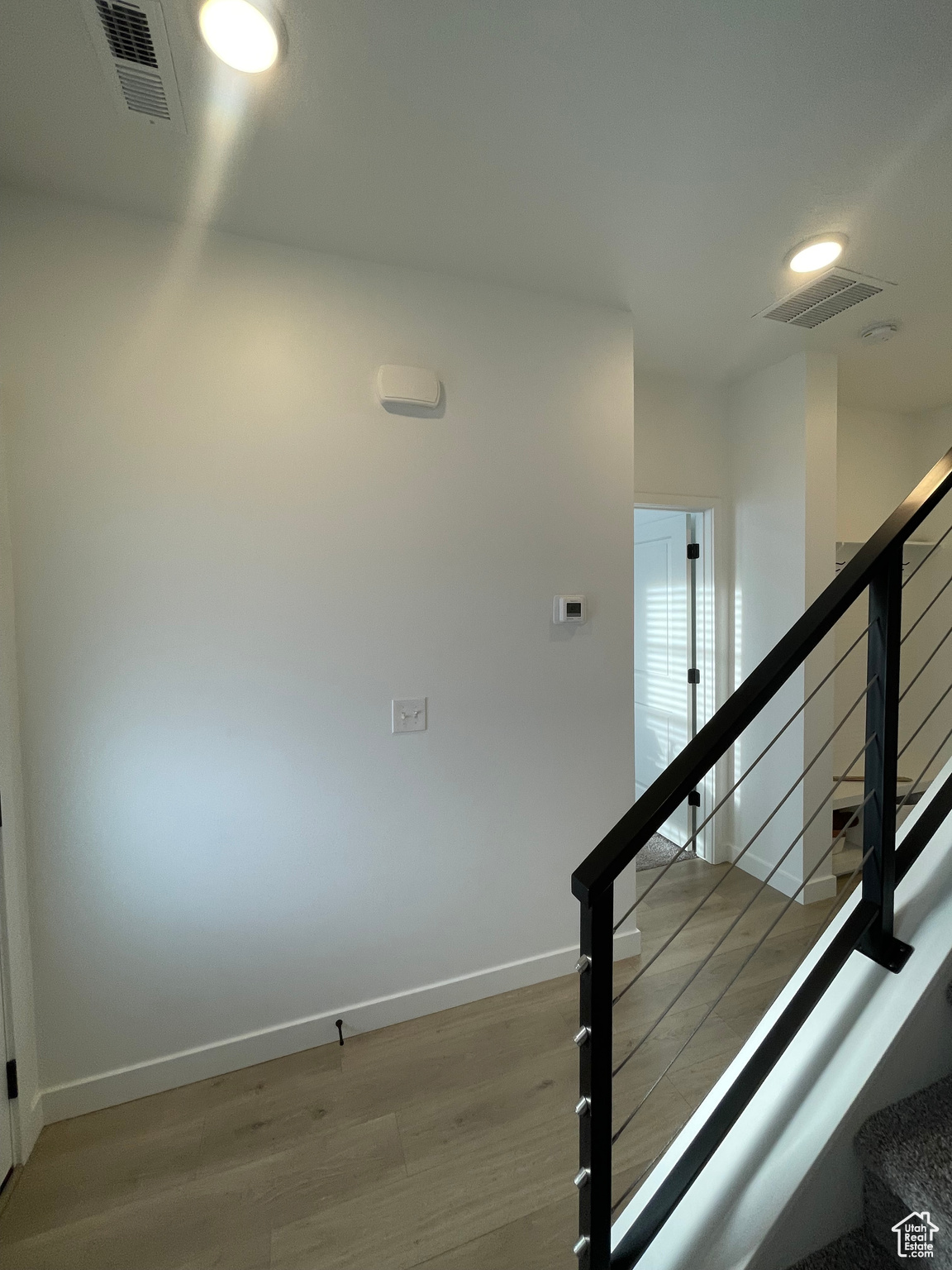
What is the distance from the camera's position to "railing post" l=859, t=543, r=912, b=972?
980 mm

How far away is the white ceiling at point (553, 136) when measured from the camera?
116 cm

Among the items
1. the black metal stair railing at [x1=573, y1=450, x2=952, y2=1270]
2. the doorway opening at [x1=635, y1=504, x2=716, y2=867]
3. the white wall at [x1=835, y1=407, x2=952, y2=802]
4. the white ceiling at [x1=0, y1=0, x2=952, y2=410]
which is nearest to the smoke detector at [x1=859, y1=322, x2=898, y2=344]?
the white ceiling at [x1=0, y1=0, x2=952, y2=410]

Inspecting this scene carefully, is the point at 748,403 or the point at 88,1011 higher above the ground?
the point at 748,403

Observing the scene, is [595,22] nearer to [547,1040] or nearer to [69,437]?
[69,437]

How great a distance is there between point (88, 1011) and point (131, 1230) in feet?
1.89

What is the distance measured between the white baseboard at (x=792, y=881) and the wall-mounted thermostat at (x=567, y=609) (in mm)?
1741

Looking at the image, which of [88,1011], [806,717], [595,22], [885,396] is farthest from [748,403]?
[88,1011]

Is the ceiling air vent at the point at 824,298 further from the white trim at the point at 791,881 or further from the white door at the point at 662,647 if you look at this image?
the white trim at the point at 791,881

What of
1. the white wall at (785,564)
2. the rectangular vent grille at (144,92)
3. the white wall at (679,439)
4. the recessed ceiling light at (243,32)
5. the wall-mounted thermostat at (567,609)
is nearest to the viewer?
the recessed ceiling light at (243,32)

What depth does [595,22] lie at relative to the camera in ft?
3.76

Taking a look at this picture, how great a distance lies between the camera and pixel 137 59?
1.20 m

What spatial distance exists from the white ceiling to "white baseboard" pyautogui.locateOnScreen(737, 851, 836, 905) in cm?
277

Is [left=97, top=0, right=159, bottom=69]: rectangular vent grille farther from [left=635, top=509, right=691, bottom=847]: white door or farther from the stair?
[left=635, top=509, right=691, bottom=847]: white door

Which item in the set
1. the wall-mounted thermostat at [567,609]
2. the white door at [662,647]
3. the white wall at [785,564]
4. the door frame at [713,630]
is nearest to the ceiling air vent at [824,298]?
the white wall at [785,564]
